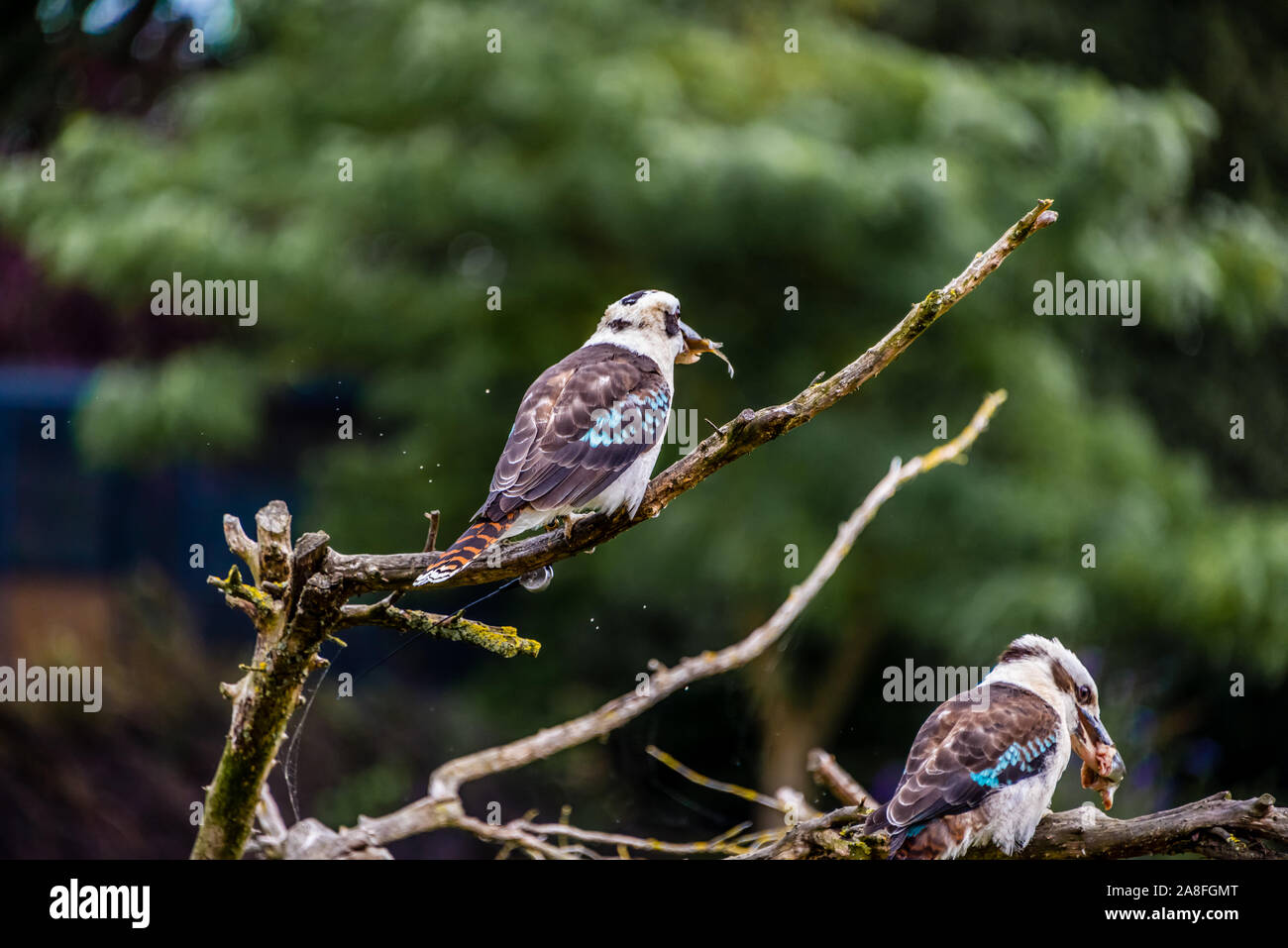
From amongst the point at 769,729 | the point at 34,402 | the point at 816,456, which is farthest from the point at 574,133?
the point at 34,402

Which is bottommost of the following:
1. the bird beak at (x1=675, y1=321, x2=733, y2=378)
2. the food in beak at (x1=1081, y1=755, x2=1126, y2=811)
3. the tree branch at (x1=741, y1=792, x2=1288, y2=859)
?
the tree branch at (x1=741, y1=792, x2=1288, y2=859)

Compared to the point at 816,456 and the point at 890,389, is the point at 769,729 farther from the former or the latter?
the point at 890,389

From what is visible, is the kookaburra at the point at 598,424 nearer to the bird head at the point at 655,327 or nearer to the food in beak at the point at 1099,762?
the bird head at the point at 655,327

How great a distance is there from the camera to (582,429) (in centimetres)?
215

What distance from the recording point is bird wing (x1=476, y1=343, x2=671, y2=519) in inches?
79.3

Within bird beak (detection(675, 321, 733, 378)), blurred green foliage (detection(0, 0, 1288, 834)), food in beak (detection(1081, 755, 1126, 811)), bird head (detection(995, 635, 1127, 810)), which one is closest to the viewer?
food in beak (detection(1081, 755, 1126, 811))

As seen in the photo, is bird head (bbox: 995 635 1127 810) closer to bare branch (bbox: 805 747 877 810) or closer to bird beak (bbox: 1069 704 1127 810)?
bird beak (bbox: 1069 704 1127 810)

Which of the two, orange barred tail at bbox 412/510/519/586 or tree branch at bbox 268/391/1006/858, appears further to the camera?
tree branch at bbox 268/391/1006/858

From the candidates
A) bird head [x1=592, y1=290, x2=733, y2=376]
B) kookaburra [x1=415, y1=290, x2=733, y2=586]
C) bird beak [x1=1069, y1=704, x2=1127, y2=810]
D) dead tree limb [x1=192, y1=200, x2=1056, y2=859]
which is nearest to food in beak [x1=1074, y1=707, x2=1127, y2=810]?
bird beak [x1=1069, y1=704, x2=1127, y2=810]

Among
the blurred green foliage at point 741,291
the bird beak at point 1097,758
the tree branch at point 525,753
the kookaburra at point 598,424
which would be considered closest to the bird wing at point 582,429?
the kookaburra at point 598,424

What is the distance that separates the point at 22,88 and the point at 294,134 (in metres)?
2.14

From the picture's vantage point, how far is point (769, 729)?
4906mm

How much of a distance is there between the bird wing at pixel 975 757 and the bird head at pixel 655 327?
748 millimetres

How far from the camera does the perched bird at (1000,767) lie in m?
1.85
